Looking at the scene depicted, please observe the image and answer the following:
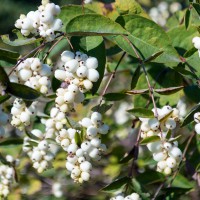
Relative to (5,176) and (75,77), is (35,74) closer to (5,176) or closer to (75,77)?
(75,77)

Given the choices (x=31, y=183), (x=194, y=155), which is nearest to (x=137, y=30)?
(x=194, y=155)

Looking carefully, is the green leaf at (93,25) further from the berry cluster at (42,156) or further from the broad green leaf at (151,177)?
the broad green leaf at (151,177)

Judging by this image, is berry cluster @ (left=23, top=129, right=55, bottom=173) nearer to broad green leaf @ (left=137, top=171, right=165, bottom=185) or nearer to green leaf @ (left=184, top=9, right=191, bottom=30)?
broad green leaf @ (left=137, top=171, right=165, bottom=185)

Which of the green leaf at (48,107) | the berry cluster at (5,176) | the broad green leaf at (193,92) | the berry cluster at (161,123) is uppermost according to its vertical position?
the berry cluster at (161,123)

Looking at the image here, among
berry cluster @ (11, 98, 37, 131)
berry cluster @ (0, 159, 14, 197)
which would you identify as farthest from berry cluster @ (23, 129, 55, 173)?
berry cluster @ (0, 159, 14, 197)

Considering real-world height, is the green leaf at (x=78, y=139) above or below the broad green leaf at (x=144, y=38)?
below

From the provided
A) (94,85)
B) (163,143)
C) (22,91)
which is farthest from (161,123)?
(22,91)

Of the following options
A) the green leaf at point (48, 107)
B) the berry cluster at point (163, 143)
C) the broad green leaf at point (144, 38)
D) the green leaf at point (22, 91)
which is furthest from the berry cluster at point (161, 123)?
the green leaf at point (48, 107)
